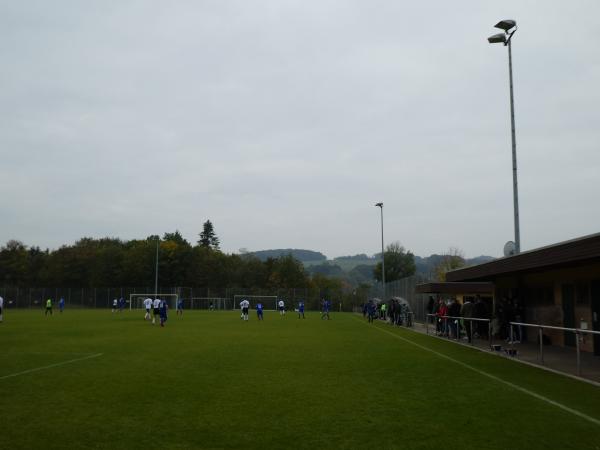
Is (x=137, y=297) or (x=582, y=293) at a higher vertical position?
(x=582, y=293)

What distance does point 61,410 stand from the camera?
878cm

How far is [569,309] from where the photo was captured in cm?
1981

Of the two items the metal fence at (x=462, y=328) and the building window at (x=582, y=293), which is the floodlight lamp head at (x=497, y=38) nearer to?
the building window at (x=582, y=293)

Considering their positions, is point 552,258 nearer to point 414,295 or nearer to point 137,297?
point 414,295

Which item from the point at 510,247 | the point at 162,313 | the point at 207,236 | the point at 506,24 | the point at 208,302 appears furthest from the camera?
the point at 207,236

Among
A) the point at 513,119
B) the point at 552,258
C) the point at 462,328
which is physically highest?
the point at 513,119

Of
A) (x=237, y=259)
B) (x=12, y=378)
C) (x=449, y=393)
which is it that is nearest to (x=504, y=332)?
(x=449, y=393)

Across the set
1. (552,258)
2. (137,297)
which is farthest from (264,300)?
(552,258)

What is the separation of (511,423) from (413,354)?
985 centimetres

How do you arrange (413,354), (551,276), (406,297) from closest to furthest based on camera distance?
(413,354) < (551,276) < (406,297)

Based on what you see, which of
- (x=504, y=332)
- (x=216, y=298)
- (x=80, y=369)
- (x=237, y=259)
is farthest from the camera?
(x=237, y=259)

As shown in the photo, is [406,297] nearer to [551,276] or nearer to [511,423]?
[551,276]

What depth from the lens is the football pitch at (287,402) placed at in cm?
714

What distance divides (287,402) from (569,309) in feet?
46.8
